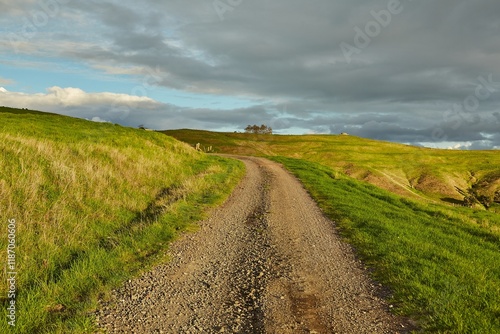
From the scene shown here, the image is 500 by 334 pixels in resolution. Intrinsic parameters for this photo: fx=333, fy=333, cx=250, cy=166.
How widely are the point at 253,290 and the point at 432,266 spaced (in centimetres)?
582

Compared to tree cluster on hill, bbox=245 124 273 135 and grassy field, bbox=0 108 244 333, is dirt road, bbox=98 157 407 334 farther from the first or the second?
tree cluster on hill, bbox=245 124 273 135

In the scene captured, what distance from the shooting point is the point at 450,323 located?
22.4 feet

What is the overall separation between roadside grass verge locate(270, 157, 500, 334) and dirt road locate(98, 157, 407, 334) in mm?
634

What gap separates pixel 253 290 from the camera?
8438 millimetres

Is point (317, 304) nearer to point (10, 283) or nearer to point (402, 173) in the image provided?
point (10, 283)

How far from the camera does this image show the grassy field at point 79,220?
24.8 feet

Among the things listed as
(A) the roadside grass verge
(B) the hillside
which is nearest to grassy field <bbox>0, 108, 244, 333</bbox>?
(A) the roadside grass verge

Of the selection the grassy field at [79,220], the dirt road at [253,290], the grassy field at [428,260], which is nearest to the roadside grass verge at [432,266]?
the grassy field at [428,260]

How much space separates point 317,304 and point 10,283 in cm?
749

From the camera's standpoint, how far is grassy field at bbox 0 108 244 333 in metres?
7.57

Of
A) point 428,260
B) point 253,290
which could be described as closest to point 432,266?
point 428,260

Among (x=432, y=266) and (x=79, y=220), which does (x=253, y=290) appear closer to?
(x=432, y=266)

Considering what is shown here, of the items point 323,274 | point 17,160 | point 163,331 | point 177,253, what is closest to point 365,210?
point 323,274

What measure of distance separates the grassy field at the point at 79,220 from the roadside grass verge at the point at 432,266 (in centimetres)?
688
